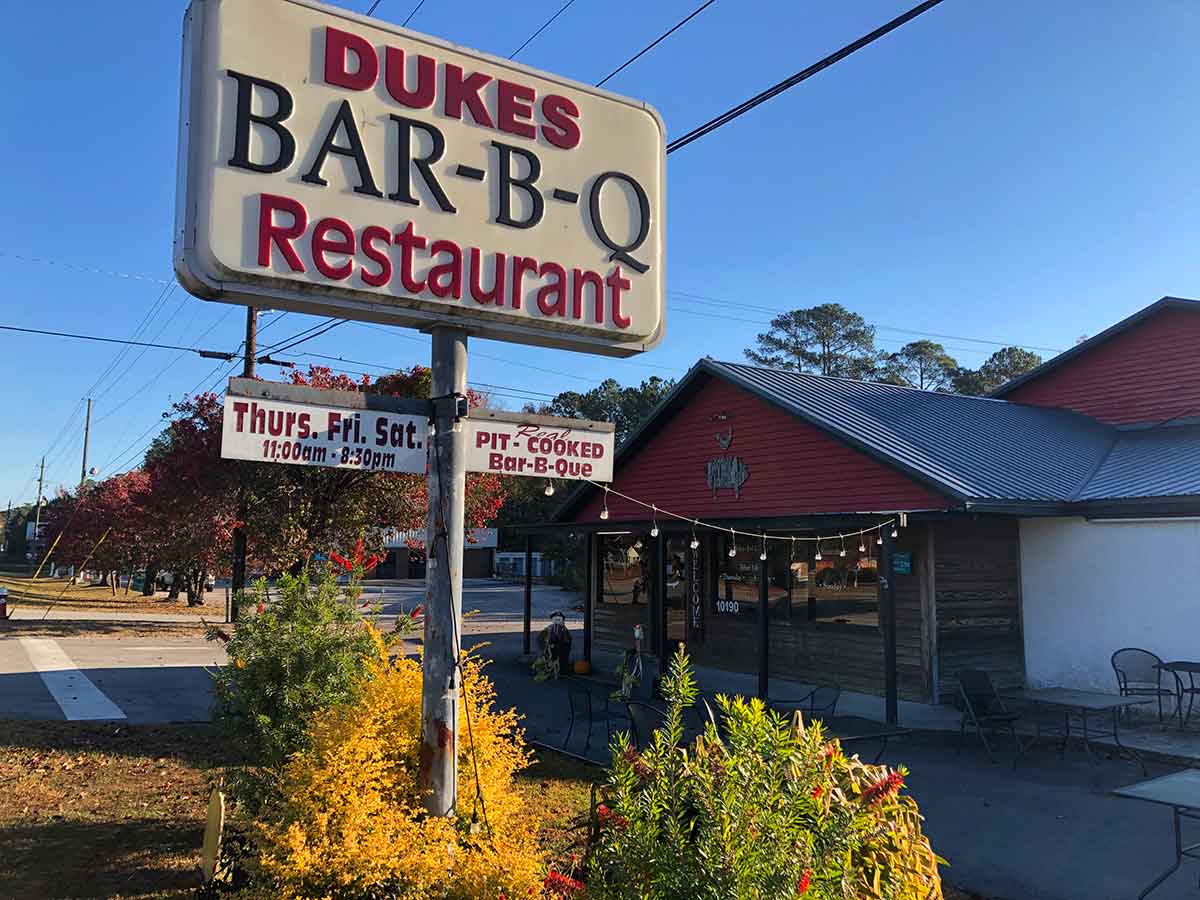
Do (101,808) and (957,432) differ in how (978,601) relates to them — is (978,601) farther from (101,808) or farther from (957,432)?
(101,808)

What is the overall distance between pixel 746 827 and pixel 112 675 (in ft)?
50.9

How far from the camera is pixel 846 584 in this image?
47.2ft

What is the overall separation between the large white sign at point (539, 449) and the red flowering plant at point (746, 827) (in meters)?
1.70

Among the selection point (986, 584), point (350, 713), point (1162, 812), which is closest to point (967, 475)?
point (986, 584)

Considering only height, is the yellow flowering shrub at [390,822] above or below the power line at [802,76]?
below

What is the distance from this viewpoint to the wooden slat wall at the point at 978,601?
13.0 m

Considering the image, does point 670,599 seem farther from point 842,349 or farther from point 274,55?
point 842,349

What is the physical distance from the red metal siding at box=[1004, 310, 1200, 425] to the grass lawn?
1393 cm

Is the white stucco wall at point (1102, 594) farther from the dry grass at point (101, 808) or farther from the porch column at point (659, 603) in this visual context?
the dry grass at point (101, 808)

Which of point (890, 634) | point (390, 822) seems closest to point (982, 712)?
point (890, 634)

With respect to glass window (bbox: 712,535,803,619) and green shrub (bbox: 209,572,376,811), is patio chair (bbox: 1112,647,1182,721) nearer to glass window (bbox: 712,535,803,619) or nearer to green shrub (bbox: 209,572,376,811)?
glass window (bbox: 712,535,803,619)

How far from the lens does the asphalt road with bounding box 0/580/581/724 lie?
454 inches

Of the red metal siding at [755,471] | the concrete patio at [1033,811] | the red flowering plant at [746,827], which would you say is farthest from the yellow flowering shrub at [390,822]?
the red metal siding at [755,471]

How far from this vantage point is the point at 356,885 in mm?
3715
